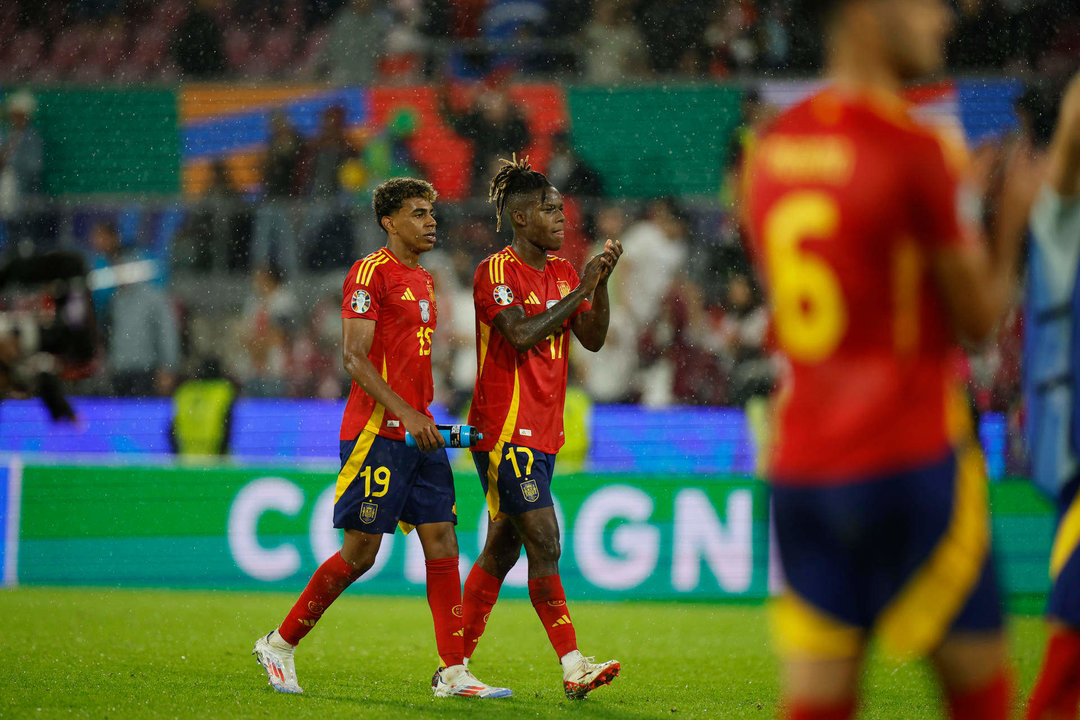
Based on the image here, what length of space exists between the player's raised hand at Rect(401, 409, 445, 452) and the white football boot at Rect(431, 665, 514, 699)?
39.7 inches

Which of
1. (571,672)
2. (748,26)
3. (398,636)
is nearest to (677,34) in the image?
(748,26)

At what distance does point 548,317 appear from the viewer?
17.5ft

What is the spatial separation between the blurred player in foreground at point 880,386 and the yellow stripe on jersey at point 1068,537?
803 millimetres

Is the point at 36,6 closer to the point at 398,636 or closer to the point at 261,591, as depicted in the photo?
the point at 261,591

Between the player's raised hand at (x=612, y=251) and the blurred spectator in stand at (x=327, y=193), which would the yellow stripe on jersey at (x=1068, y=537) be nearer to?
the player's raised hand at (x=612, y=251)

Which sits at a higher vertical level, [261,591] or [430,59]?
[430,59]

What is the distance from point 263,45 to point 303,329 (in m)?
6.40

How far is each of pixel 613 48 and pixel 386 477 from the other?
33.1 feet

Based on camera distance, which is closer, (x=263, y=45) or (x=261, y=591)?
(x=261, y=591)

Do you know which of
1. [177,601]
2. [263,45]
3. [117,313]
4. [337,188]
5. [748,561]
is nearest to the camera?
[177,601]

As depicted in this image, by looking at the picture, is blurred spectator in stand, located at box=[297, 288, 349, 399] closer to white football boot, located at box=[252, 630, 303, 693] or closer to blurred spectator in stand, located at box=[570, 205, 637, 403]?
blurred spectator in stand, located at box=[570, 205, 637, 403]

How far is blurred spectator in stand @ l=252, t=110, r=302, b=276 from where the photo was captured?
12.3 m

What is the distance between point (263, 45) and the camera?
17.0 m

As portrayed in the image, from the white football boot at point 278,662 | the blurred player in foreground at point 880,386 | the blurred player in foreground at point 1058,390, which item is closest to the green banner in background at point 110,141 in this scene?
the white football boot at point 278,662
